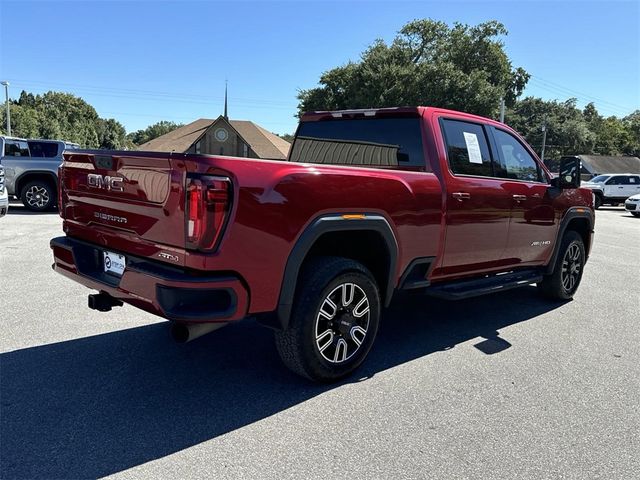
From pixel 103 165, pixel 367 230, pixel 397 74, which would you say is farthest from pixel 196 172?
pixel 397 74

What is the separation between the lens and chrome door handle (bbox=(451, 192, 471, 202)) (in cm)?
429

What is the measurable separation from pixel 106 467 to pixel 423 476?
1630 millimetres

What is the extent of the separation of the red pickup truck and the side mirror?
6cm

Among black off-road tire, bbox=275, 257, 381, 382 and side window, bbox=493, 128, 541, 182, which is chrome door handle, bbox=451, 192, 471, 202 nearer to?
side window, bbox=493, 128, 541, 182

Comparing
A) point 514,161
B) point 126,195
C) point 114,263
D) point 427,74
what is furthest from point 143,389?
point 427,74

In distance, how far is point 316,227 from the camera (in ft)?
10.6

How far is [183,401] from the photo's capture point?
332cm

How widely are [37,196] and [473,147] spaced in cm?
1302

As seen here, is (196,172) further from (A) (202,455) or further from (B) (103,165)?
(A) (202,455)

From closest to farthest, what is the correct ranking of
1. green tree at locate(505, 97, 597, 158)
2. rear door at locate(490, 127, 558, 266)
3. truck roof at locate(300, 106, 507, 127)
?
1. truck roof at locate(300, 106, 507, 127)
2. rear door at locate(490, 127, 558, 266)
3. green tree at locate(505, 97, 597, 158)

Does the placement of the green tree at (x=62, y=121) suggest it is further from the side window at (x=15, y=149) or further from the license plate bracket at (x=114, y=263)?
the license plate bracket at (x=114, y=263)

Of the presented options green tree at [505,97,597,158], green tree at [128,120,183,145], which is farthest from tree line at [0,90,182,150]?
green tree at [505,97,597,158]

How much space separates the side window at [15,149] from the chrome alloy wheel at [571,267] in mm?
13487

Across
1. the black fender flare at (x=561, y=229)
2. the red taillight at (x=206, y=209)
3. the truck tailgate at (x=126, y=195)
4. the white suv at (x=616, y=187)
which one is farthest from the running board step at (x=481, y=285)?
the white suv at (x=616, y=187)
